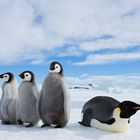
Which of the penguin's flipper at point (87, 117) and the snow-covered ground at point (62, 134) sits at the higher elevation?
the penguin's flipper at point (87, 117)

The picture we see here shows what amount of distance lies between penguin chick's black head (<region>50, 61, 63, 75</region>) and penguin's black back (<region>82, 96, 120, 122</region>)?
776 millimetres

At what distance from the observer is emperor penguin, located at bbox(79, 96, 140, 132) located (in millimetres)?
5031

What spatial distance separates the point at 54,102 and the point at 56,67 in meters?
0.58

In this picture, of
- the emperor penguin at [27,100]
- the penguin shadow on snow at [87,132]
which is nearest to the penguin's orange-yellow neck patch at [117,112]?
the penguin shadow on snow at [87,132]

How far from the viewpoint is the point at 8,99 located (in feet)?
18.8

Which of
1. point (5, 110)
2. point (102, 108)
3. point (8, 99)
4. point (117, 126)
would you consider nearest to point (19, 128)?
point (5, 110)

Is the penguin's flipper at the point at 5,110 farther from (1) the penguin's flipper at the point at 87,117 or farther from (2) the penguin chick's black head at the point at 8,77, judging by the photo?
(1) the penguin's flipper at the point at 87,117

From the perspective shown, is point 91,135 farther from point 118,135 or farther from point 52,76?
point 52,76

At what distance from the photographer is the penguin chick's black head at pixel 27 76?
5539 millimetres

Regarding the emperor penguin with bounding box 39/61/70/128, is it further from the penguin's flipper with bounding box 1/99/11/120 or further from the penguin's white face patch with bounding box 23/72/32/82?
the penguin's flipper with bounding box 1/99/11/120

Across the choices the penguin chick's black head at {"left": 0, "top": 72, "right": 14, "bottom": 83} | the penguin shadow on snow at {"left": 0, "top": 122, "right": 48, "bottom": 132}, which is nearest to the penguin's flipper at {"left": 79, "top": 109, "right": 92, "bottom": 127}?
the penguin shadow on snow at {"left": 0, "top": 122, "right": 48, "bottom": 132}

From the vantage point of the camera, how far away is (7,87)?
5.77 m

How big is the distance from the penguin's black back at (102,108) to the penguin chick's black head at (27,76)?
1.06m

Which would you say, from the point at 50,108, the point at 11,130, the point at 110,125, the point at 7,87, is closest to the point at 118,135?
the point at 110,125
